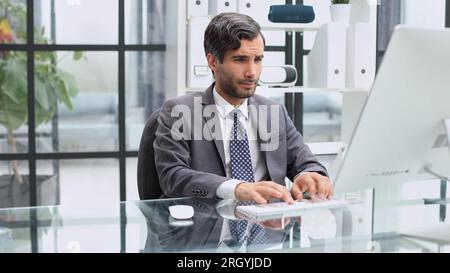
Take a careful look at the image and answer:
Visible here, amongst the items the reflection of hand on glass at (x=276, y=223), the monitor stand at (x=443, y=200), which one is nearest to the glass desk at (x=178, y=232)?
the reflection of hand on glass at (x=276, y=223)

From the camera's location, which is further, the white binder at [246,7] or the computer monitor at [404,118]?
the white binder at [246,7]

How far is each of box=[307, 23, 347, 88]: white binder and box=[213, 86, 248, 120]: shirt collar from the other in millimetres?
1423

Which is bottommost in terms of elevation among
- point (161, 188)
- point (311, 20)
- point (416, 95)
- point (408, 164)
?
point (161, 188)

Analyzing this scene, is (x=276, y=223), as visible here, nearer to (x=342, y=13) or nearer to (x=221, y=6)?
(x=221, y=6)

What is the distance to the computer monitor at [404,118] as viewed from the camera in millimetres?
1523

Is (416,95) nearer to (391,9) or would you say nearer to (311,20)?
(311,20)

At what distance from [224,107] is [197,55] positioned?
1.27 metres

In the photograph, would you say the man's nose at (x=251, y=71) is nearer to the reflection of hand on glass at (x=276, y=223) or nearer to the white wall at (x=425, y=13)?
the reflection of hand on glass at (x=276, y=223)

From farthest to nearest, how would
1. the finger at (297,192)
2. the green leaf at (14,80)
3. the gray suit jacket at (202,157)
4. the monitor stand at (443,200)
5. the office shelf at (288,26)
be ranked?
the green leaf at (14,80) < the office shelf at (288,26) < the gray suit jacket at (202,157) < the finger at (297,192) < the monitor stand at (443,200)

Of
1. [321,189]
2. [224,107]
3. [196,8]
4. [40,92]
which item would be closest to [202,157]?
[224,107]

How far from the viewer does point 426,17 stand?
4848 mm

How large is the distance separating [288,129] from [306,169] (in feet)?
0.65

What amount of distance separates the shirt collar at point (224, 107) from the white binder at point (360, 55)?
149 cm
